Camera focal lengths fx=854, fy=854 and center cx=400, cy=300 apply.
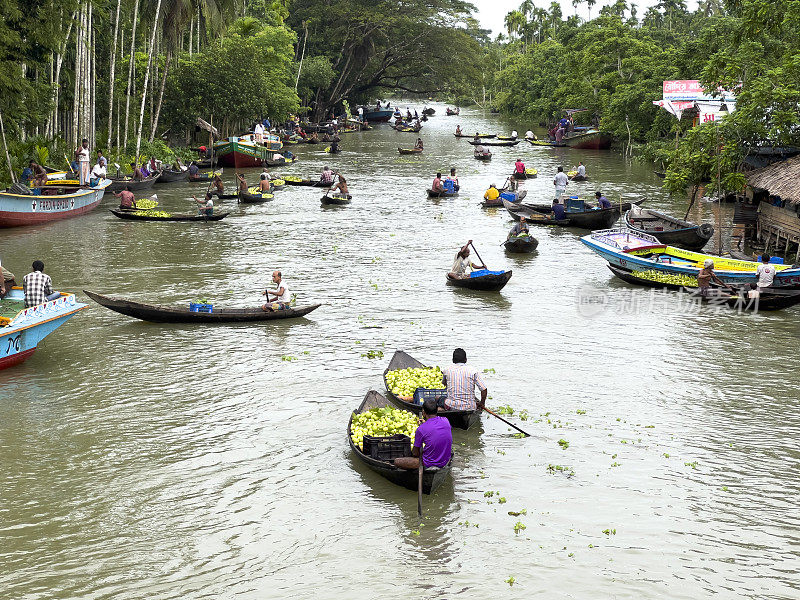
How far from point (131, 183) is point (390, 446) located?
26.8 m

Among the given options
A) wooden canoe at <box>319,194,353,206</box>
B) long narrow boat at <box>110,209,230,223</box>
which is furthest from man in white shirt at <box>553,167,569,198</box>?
long narrow boat at <box>110,209,230,223</box>

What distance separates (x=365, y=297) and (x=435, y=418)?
10258 millimetres

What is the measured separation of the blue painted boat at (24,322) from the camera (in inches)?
576

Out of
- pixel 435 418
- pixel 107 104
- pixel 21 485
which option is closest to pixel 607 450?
pixel 435 418

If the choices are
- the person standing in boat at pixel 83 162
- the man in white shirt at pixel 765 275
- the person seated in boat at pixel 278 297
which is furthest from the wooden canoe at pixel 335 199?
the man in white shirt at pixel 765 275

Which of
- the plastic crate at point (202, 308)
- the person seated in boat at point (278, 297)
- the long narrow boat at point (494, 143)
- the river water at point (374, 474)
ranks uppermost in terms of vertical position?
the long narrow boat at point (494, 143)

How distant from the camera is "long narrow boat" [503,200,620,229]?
29094 millimetres

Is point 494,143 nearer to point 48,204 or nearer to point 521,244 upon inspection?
point 521,244

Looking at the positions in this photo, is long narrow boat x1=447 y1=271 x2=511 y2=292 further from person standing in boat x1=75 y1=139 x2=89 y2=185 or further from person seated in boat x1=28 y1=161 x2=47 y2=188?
person standing in boat x1=75 y1=139 x2=89 y2=185

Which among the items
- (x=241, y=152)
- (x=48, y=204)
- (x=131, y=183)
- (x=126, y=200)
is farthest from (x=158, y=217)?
(x=241, y=152)

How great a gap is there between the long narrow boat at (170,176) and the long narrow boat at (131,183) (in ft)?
4.82

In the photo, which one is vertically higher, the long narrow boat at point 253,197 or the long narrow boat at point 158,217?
the long narrow boat at point 253,197

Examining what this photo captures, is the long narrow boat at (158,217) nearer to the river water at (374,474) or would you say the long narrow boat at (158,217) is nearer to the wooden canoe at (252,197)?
the wooden canoe at (252,197)

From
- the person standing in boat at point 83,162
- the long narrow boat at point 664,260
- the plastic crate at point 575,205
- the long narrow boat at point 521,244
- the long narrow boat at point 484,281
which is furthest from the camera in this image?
the person standing in boat at point 83,162
